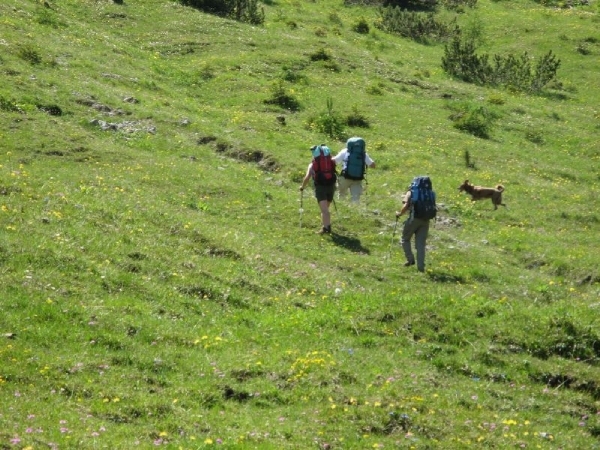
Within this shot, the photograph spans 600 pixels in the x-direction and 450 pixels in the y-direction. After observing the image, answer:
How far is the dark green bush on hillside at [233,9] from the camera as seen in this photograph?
50.8m

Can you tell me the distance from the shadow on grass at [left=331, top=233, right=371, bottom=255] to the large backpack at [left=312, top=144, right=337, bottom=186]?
1.44m

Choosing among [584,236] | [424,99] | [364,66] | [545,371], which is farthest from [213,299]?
[364,66]

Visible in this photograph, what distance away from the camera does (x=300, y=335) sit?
14.2 m

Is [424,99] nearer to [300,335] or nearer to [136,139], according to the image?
[136,139]

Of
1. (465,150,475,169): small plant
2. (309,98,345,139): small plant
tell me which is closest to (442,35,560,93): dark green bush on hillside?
(309,98,345,139): small plant

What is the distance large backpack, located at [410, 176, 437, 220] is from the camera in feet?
64.5

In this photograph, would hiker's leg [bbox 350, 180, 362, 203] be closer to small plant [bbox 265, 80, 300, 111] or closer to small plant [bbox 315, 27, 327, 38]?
small plant [bbox 265, 80, 300, 111]

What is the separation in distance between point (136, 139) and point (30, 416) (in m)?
19.7

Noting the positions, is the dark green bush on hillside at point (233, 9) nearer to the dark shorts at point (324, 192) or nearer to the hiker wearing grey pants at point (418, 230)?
the dark shorts at point (324, 192)

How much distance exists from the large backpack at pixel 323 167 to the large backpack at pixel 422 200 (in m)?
3.08

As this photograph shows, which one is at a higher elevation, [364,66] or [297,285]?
[364,66]

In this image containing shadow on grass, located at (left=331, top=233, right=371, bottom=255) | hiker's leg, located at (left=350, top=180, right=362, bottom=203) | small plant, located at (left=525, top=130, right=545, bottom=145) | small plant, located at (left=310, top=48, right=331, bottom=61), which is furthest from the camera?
small plant, located at (left=310, top=48, right=331, bottom=61)

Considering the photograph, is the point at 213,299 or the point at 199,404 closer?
the point at 199,404

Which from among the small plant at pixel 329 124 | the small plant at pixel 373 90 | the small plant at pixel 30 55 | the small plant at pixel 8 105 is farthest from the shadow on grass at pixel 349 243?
the small plant at pixel 373 90
